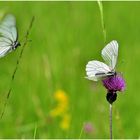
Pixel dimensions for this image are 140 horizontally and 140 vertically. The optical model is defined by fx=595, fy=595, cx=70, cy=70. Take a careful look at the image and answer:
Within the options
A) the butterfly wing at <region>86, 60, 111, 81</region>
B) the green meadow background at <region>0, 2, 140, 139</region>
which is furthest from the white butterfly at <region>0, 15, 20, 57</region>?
the green meadow background at <region>0, 2, 140, 139</region>

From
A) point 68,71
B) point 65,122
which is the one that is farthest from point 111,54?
point 68,71

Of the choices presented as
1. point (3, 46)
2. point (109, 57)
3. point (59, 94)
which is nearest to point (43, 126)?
point (59, 94)

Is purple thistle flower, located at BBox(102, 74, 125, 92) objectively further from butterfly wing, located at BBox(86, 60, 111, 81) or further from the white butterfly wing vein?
the white butterfly wing vein

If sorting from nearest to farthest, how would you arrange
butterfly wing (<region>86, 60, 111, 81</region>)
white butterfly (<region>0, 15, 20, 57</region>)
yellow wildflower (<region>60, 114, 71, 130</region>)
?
butterfly wing (<region>86, 60, 111, 81</region>), white butterfly (<region>0, 15, 20, 57</region>), yellow wildflower (<region>60, 114, 71, 130</region>)

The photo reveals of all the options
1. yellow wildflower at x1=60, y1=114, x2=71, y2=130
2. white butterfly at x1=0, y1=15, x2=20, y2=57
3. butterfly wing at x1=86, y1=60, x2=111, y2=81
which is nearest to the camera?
butterfly wing at x1=86, y1=60, x2=111, y2=81

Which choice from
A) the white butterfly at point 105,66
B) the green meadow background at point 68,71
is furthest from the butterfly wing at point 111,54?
the green meadow background at point 68,71

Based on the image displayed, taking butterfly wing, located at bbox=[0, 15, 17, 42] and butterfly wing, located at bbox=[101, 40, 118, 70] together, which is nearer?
butterfly wing, located at bbox=[101, 40, 118, 70]

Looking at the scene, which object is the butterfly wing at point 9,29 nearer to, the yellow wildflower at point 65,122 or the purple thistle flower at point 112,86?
the purple thistle flower at point 112,86
